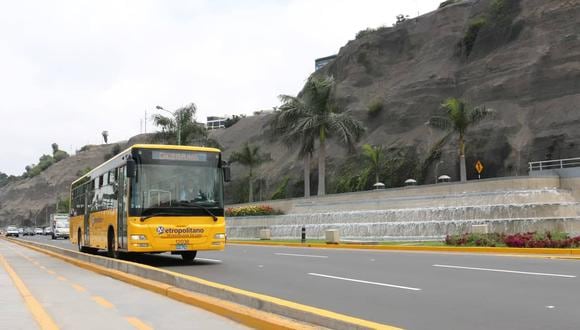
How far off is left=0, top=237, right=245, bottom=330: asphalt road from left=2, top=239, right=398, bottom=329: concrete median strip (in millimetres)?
160

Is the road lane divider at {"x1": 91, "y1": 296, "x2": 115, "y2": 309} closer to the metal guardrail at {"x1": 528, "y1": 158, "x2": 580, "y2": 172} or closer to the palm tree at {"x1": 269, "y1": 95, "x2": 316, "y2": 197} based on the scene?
the metal guardrail at {"x1": 528, "y1": 158, "x2": 580, "y2": 172}

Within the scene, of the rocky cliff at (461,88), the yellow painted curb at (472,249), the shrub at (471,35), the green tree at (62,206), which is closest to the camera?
the yellow painted curb at (472,249)

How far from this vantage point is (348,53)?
92250mm

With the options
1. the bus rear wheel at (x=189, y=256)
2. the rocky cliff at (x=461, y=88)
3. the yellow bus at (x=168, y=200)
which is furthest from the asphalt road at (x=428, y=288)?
the rocky cliff at (x=461, y=88)

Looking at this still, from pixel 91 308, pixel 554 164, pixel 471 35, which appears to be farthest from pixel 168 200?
pixel 471 35

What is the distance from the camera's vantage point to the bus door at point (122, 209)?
1753 centimetres

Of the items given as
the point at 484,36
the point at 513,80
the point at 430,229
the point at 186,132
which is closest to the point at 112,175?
the point at 430,229

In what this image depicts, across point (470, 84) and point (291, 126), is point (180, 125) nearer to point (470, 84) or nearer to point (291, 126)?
point (291, 126)

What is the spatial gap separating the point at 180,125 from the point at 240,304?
5294 centimetres

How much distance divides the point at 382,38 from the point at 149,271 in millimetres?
80903

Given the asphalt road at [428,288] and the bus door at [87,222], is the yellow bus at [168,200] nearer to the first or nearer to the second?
the asphalt road at [428,288]

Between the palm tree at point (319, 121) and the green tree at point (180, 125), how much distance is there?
14982mm

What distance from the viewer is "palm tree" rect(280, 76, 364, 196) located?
158 ft

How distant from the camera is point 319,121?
4847 cm
